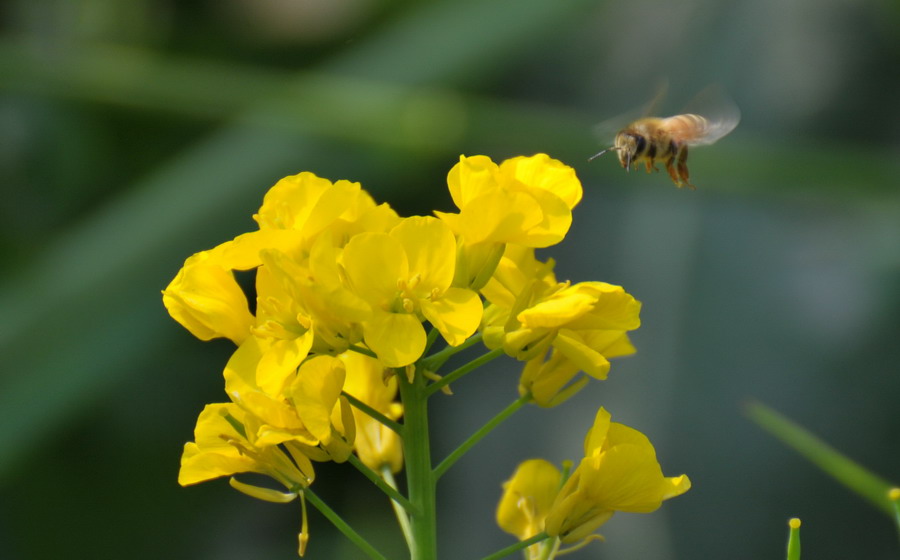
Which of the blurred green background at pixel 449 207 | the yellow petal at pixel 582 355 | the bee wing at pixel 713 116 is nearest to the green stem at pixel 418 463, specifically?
the yellow petal at pixel 582 355

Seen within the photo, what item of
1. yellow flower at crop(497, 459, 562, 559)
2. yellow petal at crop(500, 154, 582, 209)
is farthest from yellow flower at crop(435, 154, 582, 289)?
yellow flower at crop(497, 459, 562, 559)

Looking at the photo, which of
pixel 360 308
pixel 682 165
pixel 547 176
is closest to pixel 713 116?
pixel 682 165

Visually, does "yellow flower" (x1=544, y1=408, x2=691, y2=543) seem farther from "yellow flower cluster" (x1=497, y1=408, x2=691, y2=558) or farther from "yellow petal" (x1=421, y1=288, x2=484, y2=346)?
"yellow petal" (x1=421, y1=288, x2=484, y2=346)

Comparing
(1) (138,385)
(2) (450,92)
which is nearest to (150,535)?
(1) (138,385)

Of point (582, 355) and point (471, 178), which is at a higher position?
point (471, 178)

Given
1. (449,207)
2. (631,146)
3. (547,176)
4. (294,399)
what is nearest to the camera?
(294,399)

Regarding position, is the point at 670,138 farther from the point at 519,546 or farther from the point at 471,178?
the point at 519,546
